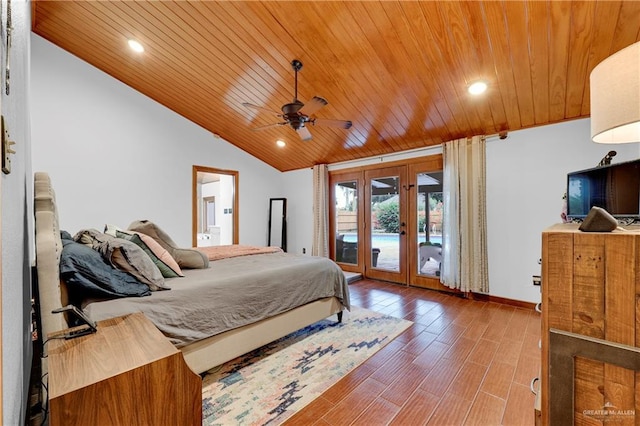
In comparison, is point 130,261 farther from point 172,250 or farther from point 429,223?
point 429,223

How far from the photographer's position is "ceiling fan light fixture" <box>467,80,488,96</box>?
2.86 m

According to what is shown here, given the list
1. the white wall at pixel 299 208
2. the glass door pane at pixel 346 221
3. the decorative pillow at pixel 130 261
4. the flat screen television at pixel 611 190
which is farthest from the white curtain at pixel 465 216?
the decorative pillow at pixel 130 261

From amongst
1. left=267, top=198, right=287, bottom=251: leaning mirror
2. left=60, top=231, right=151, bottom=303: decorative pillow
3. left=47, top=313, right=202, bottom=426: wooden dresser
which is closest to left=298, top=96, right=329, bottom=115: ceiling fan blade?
left=60, top=231, right=151, bottom=303: decorative pillow

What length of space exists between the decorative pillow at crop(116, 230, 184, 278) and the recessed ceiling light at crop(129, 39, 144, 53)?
250cm

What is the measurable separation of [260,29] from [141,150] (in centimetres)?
295

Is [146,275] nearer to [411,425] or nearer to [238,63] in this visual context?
[411,425]

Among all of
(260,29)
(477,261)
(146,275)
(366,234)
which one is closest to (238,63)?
(260,29)

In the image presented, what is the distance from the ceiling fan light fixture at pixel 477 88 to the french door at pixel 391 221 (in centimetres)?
136

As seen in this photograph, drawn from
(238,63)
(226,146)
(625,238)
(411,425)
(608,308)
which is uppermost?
(238,63)

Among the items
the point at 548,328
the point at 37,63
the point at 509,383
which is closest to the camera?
the point at 548,328

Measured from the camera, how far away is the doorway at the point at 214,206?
5062 mm

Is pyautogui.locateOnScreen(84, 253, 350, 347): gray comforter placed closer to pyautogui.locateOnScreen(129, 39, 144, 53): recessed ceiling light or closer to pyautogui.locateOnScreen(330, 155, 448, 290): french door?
pyautogui.locateOnScreen(330, 155, 448, 290): french door

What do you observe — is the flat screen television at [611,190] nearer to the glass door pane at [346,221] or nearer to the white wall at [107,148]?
the glass door pane at [346,221]

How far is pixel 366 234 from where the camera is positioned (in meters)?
5.21
